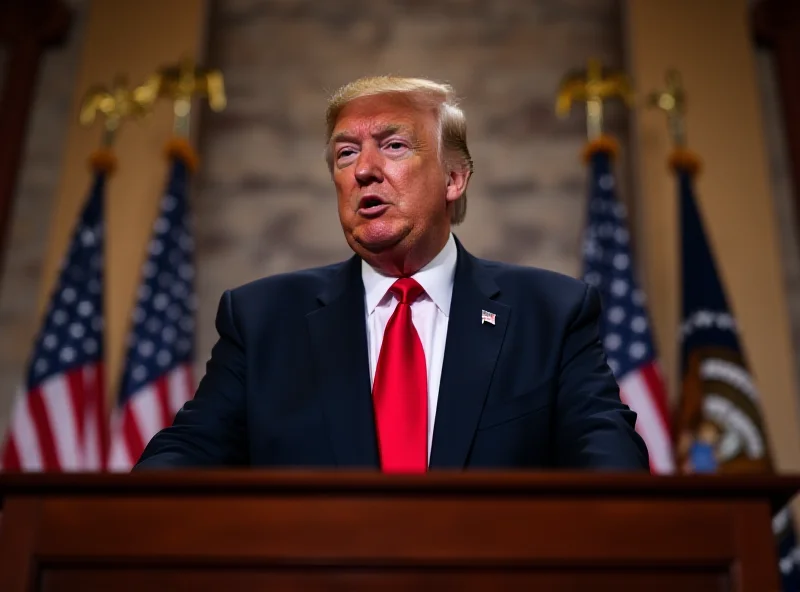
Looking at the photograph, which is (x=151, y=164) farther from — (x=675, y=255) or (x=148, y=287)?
(x=675, y=255)

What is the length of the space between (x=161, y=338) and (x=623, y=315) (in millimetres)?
2002

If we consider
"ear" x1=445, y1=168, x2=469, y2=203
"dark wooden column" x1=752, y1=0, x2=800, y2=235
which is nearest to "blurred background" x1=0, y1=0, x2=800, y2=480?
"dark wooden column" x1=752, y1=0, x2=800, y2=235

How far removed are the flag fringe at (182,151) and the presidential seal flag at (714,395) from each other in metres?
2.31

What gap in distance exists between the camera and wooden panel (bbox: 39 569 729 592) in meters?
1.36

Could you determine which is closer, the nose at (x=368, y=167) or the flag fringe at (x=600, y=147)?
the nose at (x=368, y=167)

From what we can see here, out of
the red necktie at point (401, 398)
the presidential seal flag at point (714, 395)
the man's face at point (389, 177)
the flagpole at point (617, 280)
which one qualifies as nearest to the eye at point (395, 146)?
the man's face at point (389, 177)

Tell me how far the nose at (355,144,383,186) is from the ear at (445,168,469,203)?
0.78 feet

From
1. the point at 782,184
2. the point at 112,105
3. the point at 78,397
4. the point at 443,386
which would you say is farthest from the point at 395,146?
the point at 782,184

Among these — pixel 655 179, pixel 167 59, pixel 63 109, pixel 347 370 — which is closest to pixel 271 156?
pixel 167 59

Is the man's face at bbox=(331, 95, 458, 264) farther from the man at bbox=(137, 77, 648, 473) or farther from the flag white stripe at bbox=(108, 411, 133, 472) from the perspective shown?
the flag white stripe at bbox=(108, 411, 133, 472)

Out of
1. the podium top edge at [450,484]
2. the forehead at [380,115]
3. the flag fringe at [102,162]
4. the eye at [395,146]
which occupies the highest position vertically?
the flag fringe at [102,162]

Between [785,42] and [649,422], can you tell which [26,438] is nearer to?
[649,422]

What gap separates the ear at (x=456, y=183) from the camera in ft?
8.97

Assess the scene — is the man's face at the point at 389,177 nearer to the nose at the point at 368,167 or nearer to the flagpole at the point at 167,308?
the nose at the point at 368,167
